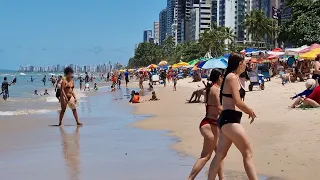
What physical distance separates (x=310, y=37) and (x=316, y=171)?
35.4 metres

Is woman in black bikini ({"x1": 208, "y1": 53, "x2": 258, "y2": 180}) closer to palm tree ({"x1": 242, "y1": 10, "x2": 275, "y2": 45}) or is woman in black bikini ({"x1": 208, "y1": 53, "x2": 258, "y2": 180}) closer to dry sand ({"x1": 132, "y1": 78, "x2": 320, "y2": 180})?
dry sand ({"x1": 132, "y1": 78, "x2": 320, "y2": 180})

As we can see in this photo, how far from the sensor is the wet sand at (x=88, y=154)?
A: 629 cm

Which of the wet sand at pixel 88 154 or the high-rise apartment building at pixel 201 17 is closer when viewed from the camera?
the wet sand at pixel 88 154

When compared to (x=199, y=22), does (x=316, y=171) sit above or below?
below

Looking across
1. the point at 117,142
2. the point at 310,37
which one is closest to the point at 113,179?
the point at 117,142

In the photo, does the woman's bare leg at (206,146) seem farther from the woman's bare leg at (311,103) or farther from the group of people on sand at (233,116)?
the woman's bare leg at (311,103)

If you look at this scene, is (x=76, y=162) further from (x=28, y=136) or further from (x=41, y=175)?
(x=28, y=136)

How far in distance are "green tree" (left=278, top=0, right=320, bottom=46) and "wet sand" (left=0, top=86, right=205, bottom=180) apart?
31.3 m

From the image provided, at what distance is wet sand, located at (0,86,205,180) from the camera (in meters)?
6.29

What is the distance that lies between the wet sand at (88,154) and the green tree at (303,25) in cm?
3126

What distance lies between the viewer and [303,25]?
4084cm

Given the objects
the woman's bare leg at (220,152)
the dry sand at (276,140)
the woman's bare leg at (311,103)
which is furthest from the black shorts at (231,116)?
the woman's bare leg at (311,103)

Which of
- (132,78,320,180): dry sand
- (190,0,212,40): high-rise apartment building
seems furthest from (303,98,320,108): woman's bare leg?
(190,0,212,40): high-rise apartment building

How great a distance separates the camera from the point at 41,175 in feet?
20.4
